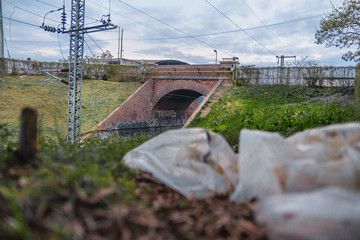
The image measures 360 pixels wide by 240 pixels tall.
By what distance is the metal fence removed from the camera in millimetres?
17328

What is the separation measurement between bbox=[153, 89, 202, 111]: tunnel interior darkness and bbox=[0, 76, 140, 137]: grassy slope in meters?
2.67

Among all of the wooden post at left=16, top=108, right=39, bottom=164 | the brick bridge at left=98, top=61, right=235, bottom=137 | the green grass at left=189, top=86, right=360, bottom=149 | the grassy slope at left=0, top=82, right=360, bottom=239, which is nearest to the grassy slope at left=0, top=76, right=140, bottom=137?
the brick bridge at left=98, top=61, right=235, bottom=137

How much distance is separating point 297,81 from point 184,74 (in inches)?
336

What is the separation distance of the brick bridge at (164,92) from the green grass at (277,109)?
2.35 m

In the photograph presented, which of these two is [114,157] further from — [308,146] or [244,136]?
[308,146]

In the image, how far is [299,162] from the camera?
197 centimetres

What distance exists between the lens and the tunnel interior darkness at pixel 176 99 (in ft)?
80.4

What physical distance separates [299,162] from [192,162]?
101cm

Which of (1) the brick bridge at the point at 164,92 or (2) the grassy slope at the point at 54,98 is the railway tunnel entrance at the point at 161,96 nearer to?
(1) the brick bridge at the point at 164,92

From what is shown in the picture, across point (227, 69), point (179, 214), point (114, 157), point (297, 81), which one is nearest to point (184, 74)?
point (227, 69)

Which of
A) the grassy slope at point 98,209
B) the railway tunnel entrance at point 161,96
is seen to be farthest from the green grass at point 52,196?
the railway tunnel entrance at point 161,96

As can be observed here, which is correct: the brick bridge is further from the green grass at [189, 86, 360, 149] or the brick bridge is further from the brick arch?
the green grass at [189, 86, 360, 149]

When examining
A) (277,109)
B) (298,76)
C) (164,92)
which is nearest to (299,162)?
(277,109)

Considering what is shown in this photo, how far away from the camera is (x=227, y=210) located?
207 centimetres
